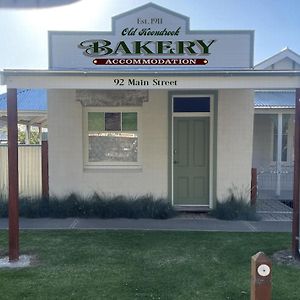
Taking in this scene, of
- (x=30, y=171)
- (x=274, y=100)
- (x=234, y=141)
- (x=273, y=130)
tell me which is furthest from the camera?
(x=273, y=130)

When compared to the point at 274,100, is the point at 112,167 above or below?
below

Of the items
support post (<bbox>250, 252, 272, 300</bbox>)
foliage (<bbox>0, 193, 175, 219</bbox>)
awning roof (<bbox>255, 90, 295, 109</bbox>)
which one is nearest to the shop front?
foliage (<bbox>0, 193, 175, 219</bbox>)

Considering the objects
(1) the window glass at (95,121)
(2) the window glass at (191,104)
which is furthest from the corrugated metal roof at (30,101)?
(2) the window glass at (191,104)

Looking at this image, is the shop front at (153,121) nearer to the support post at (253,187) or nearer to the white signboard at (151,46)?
the white signboard at (151,46)

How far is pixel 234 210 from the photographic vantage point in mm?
8664

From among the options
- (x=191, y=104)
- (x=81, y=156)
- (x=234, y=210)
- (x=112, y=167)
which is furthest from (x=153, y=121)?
(x=234, y=210)

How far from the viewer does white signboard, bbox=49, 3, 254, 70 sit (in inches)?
328

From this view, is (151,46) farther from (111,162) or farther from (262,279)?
(262,279)

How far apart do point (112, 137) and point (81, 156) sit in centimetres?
87

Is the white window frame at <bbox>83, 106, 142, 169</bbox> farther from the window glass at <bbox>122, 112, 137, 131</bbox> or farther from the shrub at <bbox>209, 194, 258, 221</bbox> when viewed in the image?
the shrub at <bbox>209, 194, 258, 221</bbox>

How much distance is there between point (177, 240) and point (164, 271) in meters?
1.49

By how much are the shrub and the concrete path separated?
0.78 ft

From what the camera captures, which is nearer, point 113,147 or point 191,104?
point 191,104

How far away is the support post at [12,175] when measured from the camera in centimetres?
571
